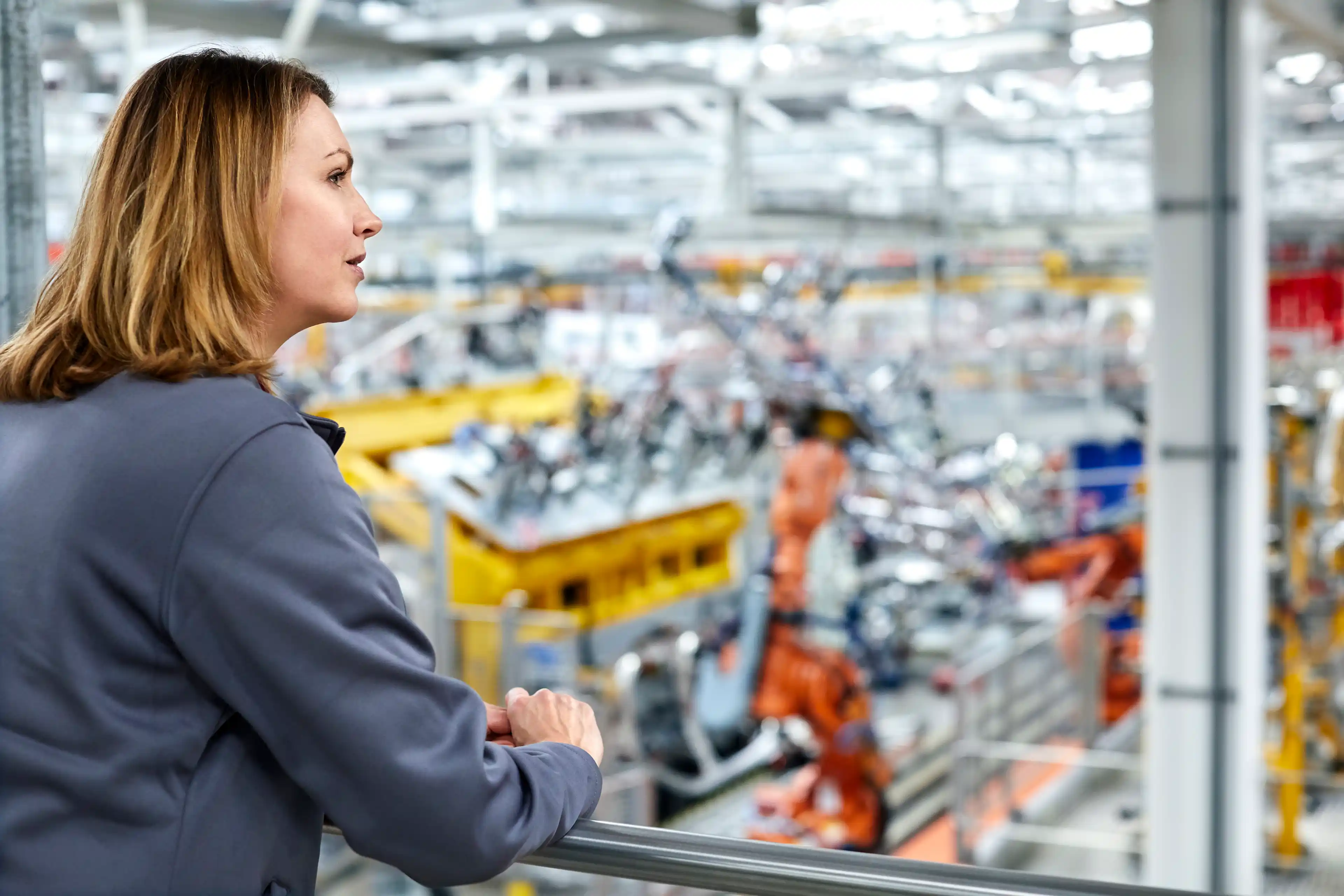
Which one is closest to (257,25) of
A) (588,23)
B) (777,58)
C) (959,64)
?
(588,23)

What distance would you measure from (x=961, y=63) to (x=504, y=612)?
490 centimetres

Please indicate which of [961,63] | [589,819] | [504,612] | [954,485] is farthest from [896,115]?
[589,819]

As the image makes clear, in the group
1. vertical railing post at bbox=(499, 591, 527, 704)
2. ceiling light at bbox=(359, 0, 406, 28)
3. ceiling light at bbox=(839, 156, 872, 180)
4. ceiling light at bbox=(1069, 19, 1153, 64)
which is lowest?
vertical railing post at bbox=(499, 591, 527, 704)

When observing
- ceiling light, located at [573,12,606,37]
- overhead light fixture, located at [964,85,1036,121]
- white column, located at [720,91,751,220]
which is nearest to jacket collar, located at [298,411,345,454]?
ceiling light, located at [573,12,606,37]

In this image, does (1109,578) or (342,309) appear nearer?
(342,309)

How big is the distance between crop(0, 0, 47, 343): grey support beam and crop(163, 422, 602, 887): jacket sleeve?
3.18 ft

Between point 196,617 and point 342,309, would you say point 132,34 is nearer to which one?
point 342,309

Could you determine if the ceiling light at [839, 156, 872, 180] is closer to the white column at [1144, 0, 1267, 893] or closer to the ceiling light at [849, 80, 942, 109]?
the ceiling light at [849, 80, 942, 109]

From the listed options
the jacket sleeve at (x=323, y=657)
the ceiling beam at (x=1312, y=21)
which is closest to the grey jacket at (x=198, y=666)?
the jacket sleeve at (x=323, y=657)

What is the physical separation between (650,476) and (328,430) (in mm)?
8283

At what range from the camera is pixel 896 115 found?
10.8m

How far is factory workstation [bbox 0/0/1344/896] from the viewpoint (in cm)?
99

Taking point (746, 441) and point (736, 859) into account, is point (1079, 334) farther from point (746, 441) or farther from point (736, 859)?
point (736, 859)

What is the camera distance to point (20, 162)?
1.80 m
